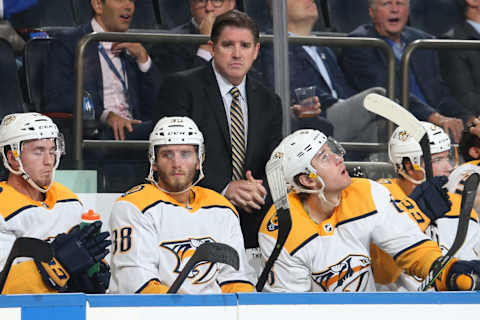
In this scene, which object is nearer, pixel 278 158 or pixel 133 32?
pixel 278 158

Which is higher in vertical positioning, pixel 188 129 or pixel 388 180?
pixel 188 129

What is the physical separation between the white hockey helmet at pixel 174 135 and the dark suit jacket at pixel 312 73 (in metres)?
0.73

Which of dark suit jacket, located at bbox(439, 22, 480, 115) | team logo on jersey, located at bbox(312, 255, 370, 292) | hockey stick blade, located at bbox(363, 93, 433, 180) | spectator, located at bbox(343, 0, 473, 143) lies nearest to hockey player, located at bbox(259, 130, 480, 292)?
team logo on jersey, located at bbox(312, 255, 370, 292)

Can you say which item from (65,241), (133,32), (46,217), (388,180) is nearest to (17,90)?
(133,32)

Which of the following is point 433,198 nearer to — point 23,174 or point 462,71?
point 462,71

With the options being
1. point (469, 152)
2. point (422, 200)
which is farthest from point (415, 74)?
point (422, 200)

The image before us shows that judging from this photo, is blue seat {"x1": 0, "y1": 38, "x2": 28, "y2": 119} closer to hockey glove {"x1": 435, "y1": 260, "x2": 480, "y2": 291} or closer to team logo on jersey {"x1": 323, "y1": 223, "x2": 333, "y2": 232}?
team logo on jersey {"x1": 323, "y1": 223, "x2": 333, "y2": 232}

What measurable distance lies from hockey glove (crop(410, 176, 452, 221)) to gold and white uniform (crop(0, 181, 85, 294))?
126cm

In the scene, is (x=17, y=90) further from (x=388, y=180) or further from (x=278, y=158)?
(x=388, y=180)

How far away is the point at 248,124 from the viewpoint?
3.57 metres

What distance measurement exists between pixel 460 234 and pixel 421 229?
0.27 metres

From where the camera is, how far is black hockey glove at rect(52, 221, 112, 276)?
8.61ft

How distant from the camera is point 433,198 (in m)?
3.22

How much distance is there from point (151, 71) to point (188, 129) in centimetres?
70
